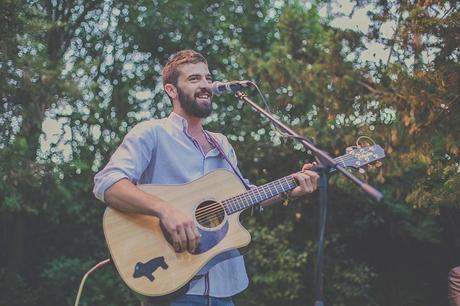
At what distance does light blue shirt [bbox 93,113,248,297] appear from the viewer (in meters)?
2.91

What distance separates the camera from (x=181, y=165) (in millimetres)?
3088

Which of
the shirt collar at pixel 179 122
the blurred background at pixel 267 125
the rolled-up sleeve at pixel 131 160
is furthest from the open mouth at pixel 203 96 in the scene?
the blurred background at pixel 267 125

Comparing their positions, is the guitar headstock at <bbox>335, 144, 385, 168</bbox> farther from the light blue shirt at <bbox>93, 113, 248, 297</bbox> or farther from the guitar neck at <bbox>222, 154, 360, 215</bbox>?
the light blue shirt at <bbox>93, 113, 248, 297</bbox>

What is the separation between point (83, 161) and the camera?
30.6ft

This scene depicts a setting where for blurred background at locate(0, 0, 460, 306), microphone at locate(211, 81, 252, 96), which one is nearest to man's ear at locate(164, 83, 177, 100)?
microphone at locate(211, 81, 252, 96)

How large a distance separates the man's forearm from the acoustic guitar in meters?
0.07

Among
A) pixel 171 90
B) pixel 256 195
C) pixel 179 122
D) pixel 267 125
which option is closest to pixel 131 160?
pixel 179 122

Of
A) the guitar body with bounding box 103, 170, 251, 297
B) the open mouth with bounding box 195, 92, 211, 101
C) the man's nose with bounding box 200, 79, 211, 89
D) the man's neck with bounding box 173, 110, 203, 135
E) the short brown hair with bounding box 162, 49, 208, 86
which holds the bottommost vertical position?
the guitar body with bounding box 103, 170, 251, 297

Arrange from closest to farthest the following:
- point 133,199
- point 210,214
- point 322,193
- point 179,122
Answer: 1. point 322,193
2. point 133,199
3. point 210,214
4. point 179,122

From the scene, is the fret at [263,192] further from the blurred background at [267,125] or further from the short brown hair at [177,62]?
the blurred background at [267,125]

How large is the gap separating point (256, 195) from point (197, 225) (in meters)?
0.32

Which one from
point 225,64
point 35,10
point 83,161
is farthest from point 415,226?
point 35,10

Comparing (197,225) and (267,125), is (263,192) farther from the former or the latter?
(267,125)

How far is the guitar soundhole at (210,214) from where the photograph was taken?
300 cm
